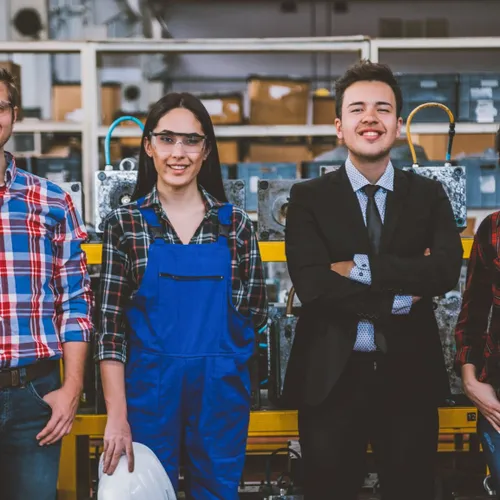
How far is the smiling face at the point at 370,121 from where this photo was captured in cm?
183

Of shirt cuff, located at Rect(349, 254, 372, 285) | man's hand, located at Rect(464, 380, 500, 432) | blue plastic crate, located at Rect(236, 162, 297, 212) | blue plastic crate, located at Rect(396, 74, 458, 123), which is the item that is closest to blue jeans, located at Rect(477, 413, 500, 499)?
man's hand, located at Rect(464, 380, 500, 432)

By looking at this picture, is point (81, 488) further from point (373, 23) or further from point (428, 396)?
point (373, 23)

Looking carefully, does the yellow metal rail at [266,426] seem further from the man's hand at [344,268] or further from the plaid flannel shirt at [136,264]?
the man's hand at [344,268]

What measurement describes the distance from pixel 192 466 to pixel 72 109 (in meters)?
4.07

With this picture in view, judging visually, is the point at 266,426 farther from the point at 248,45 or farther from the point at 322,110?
the point at 322,110

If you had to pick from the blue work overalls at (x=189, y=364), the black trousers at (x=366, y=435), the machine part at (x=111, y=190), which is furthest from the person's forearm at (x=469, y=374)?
the machine part at (x=111, y=190)

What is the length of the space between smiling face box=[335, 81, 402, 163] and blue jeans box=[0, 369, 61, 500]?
0.97 meters

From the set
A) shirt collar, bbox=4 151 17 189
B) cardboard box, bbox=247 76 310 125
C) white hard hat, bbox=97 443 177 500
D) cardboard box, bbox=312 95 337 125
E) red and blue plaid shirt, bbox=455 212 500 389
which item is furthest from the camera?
cardboard box, bbox=312 95 337 125

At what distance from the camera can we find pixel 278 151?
5.11 m

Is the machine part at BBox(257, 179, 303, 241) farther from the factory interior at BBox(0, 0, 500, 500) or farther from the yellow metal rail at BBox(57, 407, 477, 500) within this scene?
the yellow metal rail at BBox(57, 407, 477, 500)

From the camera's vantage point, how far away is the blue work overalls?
170 cm

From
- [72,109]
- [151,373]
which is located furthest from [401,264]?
[72,109]

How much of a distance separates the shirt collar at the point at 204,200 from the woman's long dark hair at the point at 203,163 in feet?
0.12

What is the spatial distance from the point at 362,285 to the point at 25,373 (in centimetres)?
83
